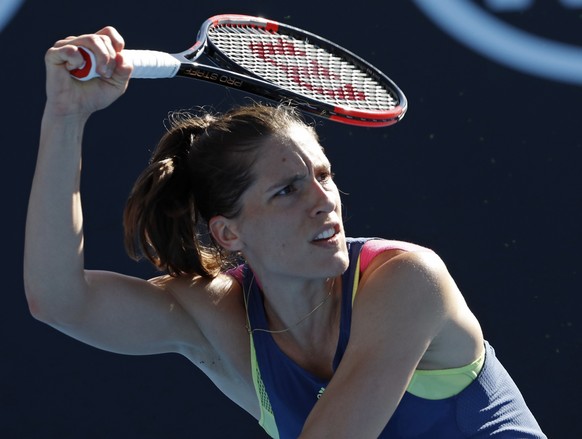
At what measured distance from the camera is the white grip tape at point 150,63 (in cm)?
198

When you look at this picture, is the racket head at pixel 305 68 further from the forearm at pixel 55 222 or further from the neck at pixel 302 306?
the forearm at pixel 55 222

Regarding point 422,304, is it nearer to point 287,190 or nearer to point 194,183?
point 287,190

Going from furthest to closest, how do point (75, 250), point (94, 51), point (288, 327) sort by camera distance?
point (288, 327), point (75, 250), point (94, 51)

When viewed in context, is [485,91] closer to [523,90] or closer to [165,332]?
[523,90]

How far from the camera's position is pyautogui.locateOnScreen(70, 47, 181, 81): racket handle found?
1.88 metres

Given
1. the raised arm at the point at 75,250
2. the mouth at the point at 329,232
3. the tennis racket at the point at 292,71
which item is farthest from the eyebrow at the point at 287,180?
the raised arm at the point at 75,250

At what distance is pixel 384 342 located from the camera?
1987 mm

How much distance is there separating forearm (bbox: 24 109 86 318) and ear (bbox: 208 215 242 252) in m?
0.29

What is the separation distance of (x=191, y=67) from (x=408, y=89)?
104 cm

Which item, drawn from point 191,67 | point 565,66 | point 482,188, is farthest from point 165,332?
point 565,66

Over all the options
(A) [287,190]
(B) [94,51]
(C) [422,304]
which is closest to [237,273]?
(A) [287,190]

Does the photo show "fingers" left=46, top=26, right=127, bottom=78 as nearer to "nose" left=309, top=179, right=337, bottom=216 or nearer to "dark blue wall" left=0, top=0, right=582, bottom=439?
"nose" left=309, top=179, right=337, bottom=216

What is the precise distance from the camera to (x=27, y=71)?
3186mm

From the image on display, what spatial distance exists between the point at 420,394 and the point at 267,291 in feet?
1.26
